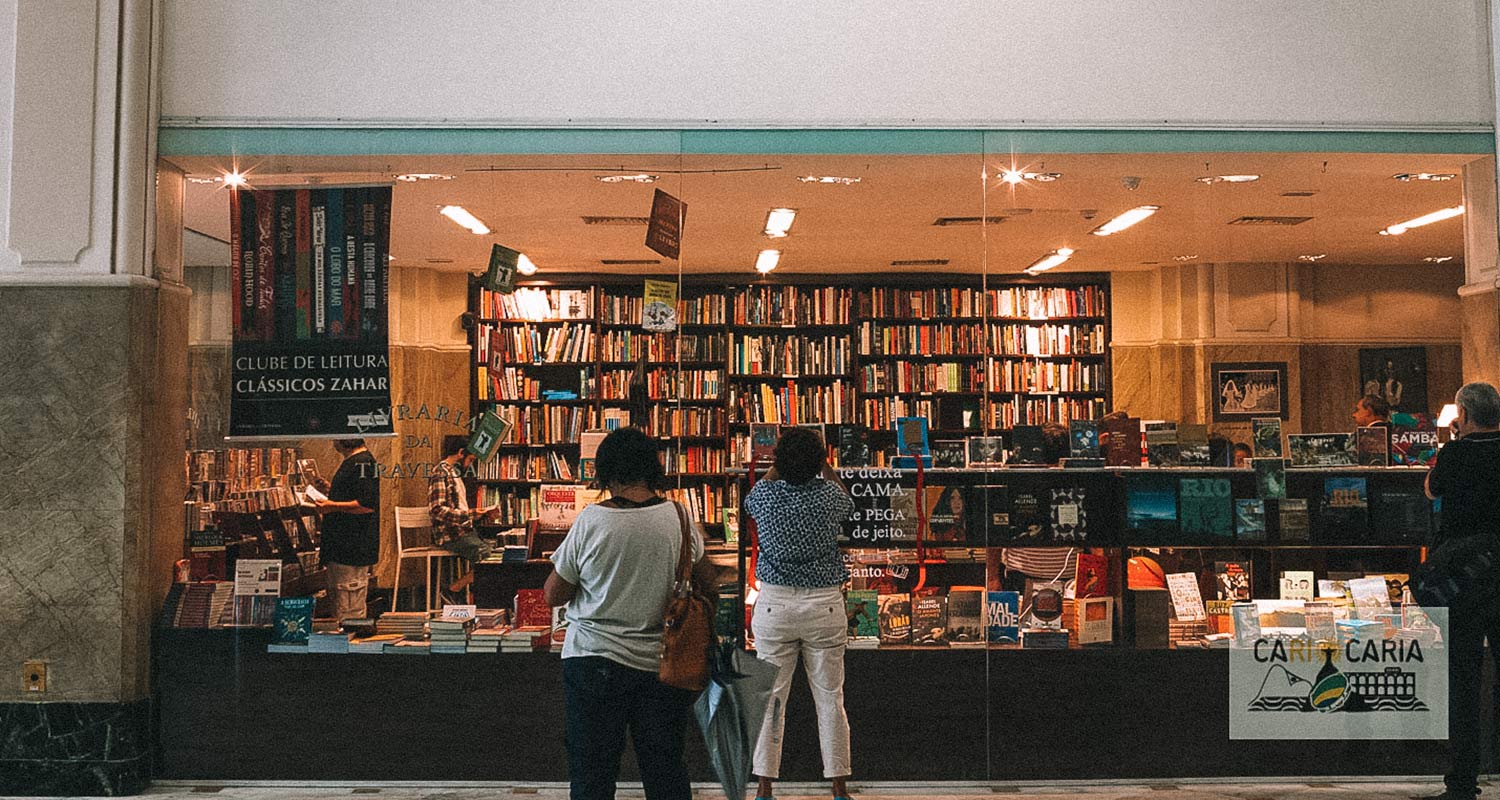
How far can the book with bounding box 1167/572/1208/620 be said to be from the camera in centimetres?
545

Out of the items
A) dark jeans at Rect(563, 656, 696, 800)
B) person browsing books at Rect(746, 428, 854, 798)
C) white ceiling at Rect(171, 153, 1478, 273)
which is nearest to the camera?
dark jeans at Rect(563, 656, 696, 800)

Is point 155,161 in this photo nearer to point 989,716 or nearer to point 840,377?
point 840,377

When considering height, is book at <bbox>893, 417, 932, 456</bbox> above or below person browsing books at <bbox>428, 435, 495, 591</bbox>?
above

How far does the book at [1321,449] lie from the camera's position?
5547mm

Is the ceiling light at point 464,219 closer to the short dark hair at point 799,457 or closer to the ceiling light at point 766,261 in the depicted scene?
the ceiling light at point 766,261

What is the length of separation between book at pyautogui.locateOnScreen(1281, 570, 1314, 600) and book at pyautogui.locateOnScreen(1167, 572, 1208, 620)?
398 millimetres

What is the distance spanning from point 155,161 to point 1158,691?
Answer: 5.17 metres

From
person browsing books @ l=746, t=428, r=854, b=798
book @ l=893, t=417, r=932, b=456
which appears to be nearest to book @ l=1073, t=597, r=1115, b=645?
book @ l=893, t=417, r=932, b=456

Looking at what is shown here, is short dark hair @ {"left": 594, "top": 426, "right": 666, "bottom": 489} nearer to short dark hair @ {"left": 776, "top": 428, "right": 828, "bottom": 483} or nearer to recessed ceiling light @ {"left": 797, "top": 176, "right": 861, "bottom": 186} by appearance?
short dark hair @ {"left": 776, "top": 428, "right": 828, "bottom": 483}

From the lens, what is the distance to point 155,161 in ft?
17.6

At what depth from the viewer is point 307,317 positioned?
5.43 meters

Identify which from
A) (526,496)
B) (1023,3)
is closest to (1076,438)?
(1023,3)

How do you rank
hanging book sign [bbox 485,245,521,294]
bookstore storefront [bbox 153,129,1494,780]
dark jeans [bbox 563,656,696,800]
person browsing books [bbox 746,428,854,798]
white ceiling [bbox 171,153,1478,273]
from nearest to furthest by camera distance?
dark jeans [bbox 563,656,696,800]
person browsing books [bbox 746,428,854,798]
bookstore storefront [bbox 153,129,1494,780]
white ceiling [bbox 171,153,1478,273]
hanging book sign [bbox 485,245,521,294]

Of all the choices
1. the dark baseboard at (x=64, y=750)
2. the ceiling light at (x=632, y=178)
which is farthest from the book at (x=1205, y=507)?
the dark baseboard at (x=64, y=750)
